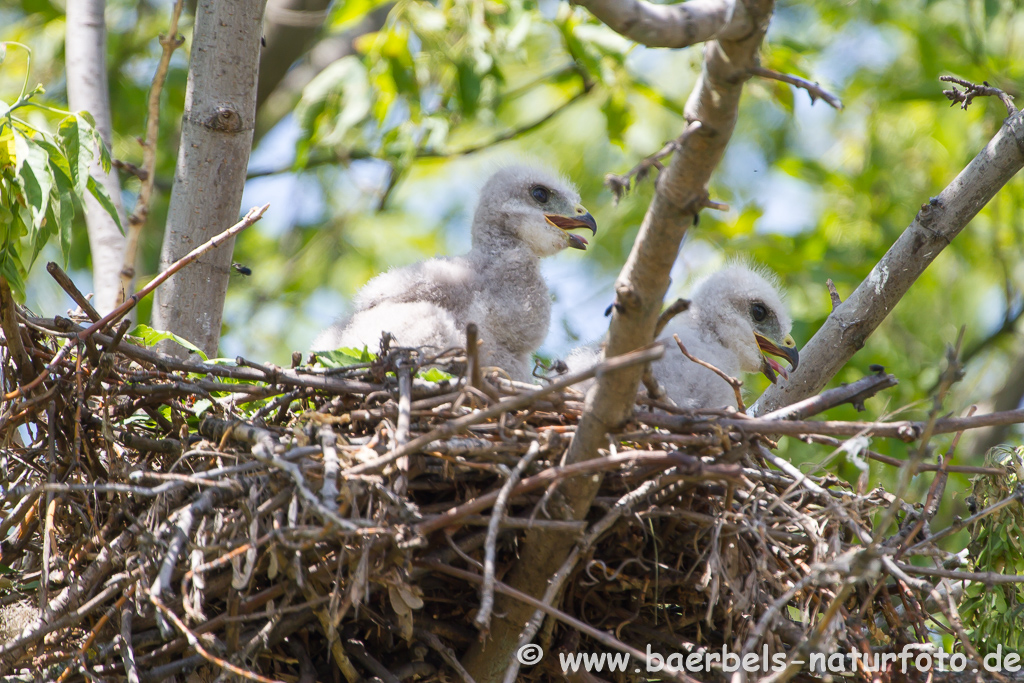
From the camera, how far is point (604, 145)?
8023 mm

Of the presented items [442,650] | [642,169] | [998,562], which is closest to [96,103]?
[442,650]

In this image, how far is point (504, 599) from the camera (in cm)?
242

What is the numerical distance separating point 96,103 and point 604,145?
4857 millimetres

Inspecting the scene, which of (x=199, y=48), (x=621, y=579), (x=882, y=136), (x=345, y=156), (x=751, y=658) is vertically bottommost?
(x=751, y=658)

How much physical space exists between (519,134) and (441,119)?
0.89m

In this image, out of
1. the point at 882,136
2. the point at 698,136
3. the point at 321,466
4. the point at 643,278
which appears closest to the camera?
the point at 698,136

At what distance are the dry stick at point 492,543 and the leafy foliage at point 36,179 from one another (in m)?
1.45

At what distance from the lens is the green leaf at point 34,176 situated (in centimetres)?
257

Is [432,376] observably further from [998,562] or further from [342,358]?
[998,562]

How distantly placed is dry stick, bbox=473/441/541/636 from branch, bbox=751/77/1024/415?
4.49ft

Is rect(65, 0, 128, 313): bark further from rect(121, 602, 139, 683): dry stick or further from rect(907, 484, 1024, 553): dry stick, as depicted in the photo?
rect(907, 484, 1024, 553): dry stick

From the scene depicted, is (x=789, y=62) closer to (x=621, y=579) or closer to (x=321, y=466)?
(x=621, y=579)

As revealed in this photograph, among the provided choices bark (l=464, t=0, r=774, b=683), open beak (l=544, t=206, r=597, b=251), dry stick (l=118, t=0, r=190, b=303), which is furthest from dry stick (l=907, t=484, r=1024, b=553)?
dry stick (l=118, t=0, r=190, b=303)

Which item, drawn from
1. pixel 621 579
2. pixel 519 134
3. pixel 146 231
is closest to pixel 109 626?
pixel 621 579
